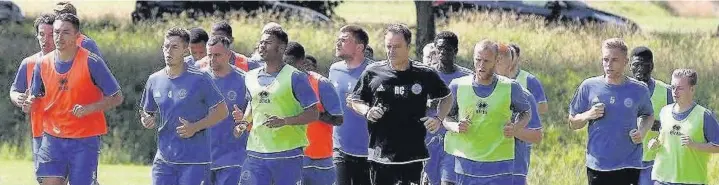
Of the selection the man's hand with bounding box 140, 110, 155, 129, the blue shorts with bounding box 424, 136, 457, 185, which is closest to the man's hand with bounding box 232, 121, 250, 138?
the man's hand with bounding box 140, 110, 155, 129

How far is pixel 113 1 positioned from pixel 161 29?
7.07 meters

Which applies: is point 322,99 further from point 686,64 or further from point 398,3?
Result: point 398,3

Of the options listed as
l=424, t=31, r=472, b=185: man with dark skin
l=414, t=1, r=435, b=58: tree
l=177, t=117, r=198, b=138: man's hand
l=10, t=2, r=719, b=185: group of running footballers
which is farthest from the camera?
l=414, t=1, r=435, b=58: tree

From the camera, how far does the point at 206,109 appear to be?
1252 cm

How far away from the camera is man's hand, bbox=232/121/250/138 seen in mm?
12648

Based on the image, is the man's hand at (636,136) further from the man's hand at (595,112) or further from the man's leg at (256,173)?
the man's leg at (256,173)

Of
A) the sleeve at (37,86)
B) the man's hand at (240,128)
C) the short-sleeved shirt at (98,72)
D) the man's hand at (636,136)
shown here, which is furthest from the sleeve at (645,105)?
the sleeve at (37,86)

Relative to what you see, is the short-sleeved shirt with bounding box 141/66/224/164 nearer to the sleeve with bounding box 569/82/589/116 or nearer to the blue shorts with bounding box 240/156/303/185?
the blue shorts with bounding box 240/156/303/185

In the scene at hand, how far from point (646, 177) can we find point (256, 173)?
346cm

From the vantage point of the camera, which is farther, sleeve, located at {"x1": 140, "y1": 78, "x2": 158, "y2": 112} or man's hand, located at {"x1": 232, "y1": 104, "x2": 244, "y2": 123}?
man's hand, located at {"x1": 232, "y1": 104, "x2": 244, "y2": 123}

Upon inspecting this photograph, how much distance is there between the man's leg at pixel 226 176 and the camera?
13273mm

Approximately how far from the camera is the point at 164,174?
1245 cm

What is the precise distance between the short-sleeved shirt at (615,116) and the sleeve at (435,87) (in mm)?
1893

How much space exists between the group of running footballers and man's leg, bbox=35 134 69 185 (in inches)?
0.4
